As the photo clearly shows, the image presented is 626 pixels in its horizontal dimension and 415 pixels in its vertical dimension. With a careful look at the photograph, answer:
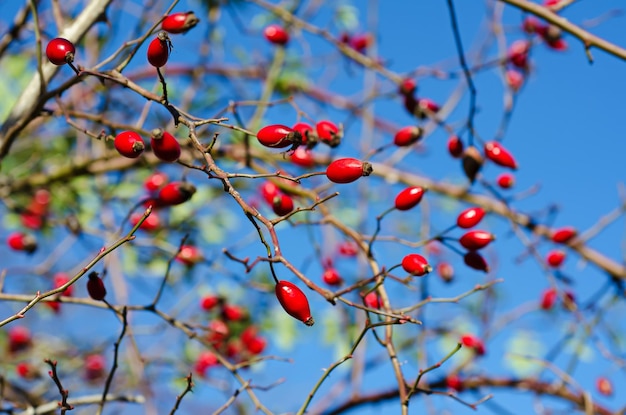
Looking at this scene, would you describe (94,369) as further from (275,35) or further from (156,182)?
(275,35)

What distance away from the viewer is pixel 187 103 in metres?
3.45

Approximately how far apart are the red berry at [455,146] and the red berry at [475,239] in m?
0.53

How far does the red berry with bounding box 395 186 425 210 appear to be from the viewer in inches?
63.1

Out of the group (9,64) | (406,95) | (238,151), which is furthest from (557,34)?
(9,64)

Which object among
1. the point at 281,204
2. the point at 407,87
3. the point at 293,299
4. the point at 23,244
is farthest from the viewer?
the point at 23,244

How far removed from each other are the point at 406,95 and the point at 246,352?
1.39 m

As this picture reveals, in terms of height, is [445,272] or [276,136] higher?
[445,272]

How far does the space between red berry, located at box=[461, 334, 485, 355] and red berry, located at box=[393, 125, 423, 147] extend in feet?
3.99

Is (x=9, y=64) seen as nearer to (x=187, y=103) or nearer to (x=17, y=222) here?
(x=17, y=222)

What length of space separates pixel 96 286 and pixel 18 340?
2.70 meters

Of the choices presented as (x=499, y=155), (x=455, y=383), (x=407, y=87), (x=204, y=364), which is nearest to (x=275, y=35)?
(x=407, y=87)

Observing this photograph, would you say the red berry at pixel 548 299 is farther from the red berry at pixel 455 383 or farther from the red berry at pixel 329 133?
the red berry at pixel 329 133

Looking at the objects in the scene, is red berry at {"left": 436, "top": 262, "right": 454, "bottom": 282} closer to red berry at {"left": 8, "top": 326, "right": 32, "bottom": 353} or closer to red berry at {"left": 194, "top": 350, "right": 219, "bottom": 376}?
red berry at {"left": 194, "top": 350, "right": 219, "bottom": 376}

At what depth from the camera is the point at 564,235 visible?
2785 millimetres
